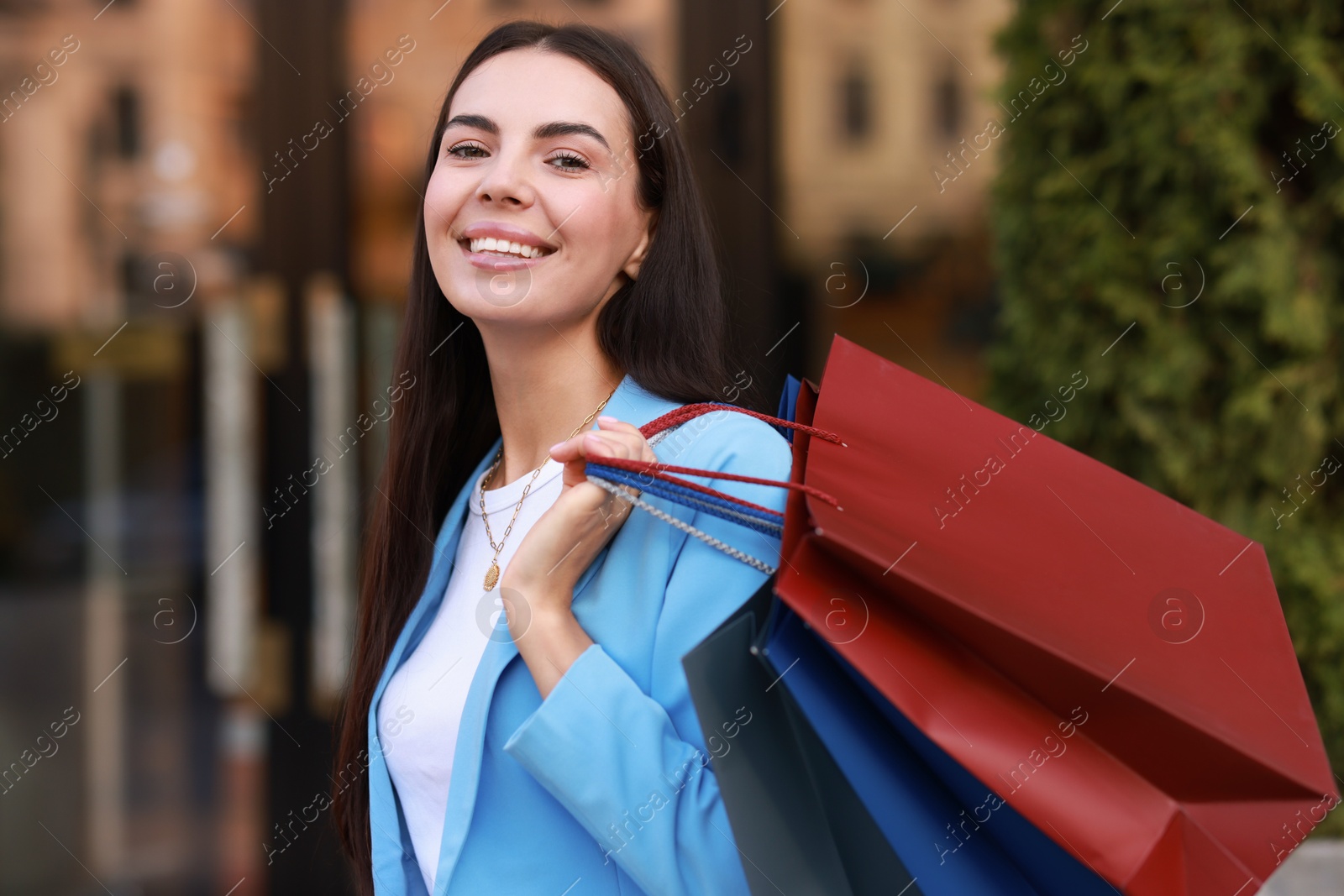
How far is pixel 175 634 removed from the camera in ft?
13.2

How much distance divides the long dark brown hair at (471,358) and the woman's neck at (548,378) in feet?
0.11

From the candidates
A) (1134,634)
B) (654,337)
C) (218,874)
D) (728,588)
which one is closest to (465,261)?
(654,337)

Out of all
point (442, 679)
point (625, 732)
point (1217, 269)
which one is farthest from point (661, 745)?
point (1217, 269)

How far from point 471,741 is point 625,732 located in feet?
0.82

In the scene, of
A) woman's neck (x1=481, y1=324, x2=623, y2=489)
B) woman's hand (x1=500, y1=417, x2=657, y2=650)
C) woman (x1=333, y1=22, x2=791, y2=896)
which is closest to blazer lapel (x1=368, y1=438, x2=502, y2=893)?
A: woman (x1=333, y1=22, x2=791, y2=896)

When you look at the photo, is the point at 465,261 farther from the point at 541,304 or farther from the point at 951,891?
the point at 951,891

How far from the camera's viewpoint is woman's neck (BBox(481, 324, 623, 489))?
151 centimetres

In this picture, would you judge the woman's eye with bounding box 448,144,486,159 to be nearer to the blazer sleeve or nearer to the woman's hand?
the woman's hand

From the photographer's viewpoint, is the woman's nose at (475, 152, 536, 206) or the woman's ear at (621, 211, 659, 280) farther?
the woman's ear at (621, 211, 659, 280)

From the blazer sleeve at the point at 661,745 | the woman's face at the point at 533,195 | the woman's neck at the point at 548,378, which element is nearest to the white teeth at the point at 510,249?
the woman's face at the point at 533,195

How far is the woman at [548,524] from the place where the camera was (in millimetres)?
1146

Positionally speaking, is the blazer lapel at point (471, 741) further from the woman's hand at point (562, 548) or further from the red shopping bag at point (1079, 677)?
the red shopping bag at point (1079, 677)

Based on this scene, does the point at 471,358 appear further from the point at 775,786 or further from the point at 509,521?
the point at 775,786

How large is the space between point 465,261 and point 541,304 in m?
0.13
